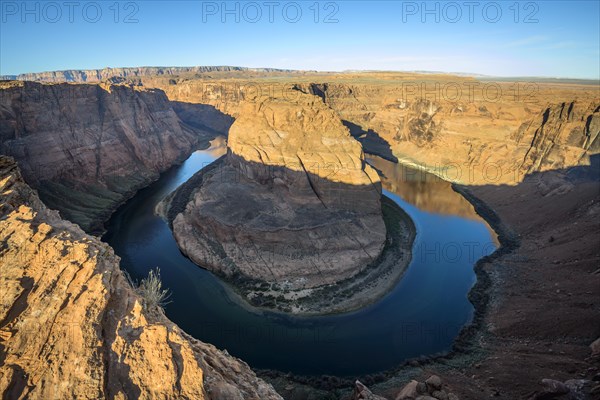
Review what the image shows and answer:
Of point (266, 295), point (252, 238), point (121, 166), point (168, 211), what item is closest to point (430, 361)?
point (266, 295)

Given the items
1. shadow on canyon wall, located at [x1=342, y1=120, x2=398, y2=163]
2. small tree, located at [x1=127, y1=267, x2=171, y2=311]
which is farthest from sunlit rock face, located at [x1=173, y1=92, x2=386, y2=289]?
shadow on canyon wall, located at [x1=342, y1=120, x2=398, y2=163]

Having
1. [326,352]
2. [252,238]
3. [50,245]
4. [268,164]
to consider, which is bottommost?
[326,352]

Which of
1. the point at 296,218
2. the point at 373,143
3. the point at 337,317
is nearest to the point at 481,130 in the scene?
the point at 373,143

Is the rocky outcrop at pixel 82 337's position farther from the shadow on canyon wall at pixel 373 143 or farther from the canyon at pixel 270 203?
the shadow on canyon wall at pixel 373 143

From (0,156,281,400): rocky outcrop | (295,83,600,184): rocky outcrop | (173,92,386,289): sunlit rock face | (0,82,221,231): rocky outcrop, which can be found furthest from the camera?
(295,83,600,184): rocky outcrop

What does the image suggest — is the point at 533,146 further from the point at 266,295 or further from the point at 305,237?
the point at 266,295

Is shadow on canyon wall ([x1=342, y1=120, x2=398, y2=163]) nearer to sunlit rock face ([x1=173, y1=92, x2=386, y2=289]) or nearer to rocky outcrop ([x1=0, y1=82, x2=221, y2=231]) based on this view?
sunlit rock face ([x1=173, y1=92, x2=386, y2=289])

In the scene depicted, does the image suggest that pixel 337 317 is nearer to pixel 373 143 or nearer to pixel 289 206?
pixel 289 206
